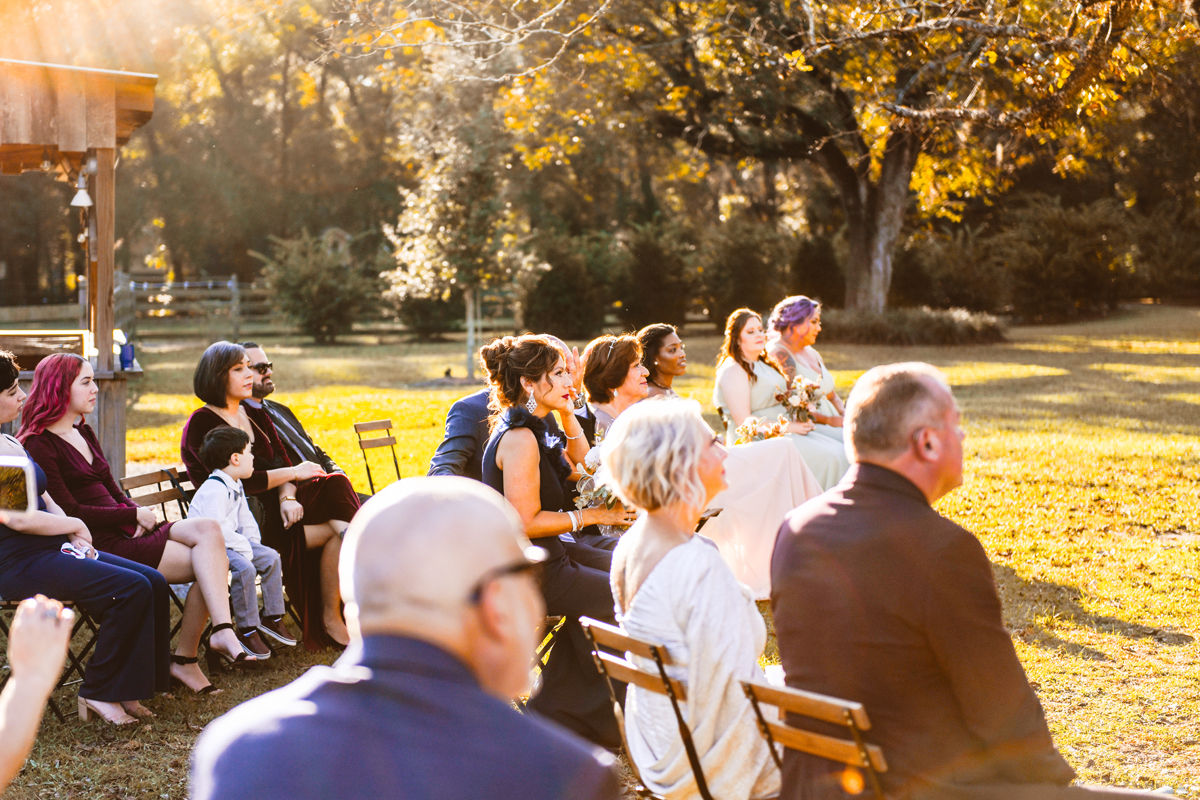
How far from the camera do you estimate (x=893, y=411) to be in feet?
8.40

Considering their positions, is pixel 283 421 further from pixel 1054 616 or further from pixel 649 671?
pixel 1054 616

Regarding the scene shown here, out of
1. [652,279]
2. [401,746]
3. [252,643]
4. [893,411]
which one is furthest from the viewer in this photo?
[652,279]

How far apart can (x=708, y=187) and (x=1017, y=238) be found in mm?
Answer: 17113

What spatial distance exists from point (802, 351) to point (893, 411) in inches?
214

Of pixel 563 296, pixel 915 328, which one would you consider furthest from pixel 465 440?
pixel 563 296

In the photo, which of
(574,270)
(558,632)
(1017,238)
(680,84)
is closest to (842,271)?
(1017,238)

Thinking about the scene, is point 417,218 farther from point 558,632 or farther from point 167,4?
point 167,4

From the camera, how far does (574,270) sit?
2728 centimetres

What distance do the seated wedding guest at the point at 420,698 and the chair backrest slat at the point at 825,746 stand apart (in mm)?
1100

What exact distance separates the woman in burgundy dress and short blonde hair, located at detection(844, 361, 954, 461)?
373 cm

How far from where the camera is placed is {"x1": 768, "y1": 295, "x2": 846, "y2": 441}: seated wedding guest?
7.61 meters

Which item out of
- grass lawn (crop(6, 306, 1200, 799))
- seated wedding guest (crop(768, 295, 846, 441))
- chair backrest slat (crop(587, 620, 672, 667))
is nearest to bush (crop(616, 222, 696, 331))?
grass lawn (crop(6, 306, 1200, 799))

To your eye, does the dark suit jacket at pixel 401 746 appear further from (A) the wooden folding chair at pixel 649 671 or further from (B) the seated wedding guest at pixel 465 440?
(B) the seated wedding guest at pixel 465 440

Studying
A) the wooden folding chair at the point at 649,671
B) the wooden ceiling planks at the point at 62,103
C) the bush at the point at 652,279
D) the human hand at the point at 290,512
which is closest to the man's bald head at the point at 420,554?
the wooden folding chair at the point at 649,671
